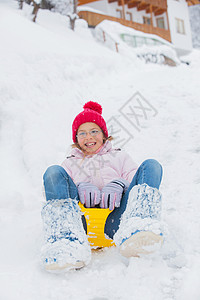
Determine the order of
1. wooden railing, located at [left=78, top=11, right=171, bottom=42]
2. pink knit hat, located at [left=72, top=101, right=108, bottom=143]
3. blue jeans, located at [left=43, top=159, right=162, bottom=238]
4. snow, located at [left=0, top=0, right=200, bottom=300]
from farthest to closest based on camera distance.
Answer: wooden railing, located at [left=78, top=11, right=171, bottom=42] < pink knit hat, located at [left=72, top=101, right=108, bottom=143] < blue jeans, located at [left=43, top=159, right=162, bottom=238] < snow, located at [left=0, top=0, right=200, bottom=300]

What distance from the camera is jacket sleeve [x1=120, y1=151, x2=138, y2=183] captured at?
2.37 m

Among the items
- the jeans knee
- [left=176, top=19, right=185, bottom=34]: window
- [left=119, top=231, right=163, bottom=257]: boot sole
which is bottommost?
[left=119, top=231, right=163, bottom=257]: boot sole

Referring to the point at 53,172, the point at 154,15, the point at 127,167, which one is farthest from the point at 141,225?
the point at 154,15

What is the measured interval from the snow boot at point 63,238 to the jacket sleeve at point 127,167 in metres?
0.62

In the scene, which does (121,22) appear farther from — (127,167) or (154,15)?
(127,167)

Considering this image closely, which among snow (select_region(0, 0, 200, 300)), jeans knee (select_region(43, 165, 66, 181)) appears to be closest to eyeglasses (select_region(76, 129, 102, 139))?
jeans knee (select_region(43, 165, 66, 181))

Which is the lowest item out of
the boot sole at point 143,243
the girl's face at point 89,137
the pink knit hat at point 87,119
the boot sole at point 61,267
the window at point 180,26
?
the boot sole at point 61,267

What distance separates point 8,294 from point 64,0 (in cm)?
1609

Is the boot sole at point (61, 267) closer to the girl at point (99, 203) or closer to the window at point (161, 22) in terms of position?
the girl at point (99, 203)

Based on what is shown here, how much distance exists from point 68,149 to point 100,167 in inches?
17.9

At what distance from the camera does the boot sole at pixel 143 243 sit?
163cm

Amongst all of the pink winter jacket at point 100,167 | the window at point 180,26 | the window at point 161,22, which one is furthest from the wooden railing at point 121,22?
the pink winter jacket at point 100,167

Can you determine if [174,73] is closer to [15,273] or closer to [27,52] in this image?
[27,52]

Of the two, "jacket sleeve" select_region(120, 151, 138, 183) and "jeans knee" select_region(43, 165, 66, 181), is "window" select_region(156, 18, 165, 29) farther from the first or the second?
"jeans knee" select_region(43, 165, 66, 181)
